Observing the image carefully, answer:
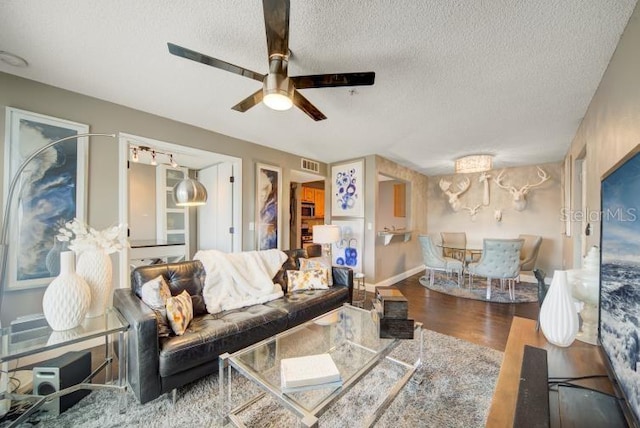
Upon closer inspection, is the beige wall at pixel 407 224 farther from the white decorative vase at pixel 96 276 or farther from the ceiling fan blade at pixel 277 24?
the white decorative vase at pixel 96 276

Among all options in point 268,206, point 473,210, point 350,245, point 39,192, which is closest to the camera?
point 39,192

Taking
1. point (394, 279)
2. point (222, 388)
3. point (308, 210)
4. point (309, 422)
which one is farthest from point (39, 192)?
point (308, 210)

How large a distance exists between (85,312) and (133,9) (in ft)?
6.37

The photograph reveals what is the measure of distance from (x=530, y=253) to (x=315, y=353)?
5027 mm

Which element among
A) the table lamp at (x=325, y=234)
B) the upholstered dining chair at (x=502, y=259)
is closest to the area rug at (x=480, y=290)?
the upholstered dining chair at (x=502, y=259)

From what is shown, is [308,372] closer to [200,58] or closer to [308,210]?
[200,58]

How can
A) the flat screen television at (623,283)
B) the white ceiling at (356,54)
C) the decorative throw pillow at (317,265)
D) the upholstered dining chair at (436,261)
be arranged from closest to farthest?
1. the flat screen television at (623,283)
2. the white ceiling at (356,54)
3. the decorative throw pillow at (317,265)
4. the upholstered dining chair at (436,261)

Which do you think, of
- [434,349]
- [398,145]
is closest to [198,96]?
[398,145]

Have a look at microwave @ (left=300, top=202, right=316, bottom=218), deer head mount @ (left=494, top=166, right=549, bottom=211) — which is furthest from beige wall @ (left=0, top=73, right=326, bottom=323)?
deer head mount @ (left=494, top=166, right=549, bottom=211)

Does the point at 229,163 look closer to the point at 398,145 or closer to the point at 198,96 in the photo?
the point at 198,96

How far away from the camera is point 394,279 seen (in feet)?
16.6

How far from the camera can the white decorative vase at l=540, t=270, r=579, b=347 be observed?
4.34 feet

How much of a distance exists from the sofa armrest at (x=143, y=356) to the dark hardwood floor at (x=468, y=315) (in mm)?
2707

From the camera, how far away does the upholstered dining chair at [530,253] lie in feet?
14.5
